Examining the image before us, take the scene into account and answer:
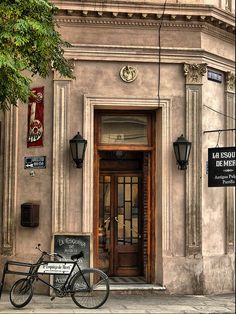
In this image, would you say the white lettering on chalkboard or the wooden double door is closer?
the white lettering on chalkboard

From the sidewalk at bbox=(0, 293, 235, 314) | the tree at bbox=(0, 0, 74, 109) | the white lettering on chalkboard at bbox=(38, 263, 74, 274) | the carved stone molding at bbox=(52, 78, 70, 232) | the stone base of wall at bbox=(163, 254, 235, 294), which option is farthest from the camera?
the stone base of wall at bbox=(163, 254, 235, 294)

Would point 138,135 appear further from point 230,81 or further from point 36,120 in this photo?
point 230,81

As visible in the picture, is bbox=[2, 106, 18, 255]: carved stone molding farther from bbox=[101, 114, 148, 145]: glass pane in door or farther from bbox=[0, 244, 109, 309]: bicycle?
bbox=[101, 114, 148, 145]: glass pane in door

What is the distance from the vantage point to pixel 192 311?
39.0 ft

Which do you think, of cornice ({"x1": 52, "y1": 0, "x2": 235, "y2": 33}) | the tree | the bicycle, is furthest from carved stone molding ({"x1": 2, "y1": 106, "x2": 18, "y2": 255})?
the tree

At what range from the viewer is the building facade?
13.7 m

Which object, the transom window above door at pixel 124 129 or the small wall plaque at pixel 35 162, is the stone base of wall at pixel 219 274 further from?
the small wall plaque at pixel 35 162

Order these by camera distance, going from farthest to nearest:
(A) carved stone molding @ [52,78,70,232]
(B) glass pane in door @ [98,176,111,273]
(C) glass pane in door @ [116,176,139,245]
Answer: (C) glass pane in door @ [116,176,139,245]
(B) glass pane in door @ [98,176,111,273]
(A) carved stone molding @ [52,78,70,232]

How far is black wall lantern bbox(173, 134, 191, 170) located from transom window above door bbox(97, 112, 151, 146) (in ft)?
2.86

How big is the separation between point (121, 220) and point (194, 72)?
3.92m

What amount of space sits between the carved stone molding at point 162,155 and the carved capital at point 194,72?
0.73 metres

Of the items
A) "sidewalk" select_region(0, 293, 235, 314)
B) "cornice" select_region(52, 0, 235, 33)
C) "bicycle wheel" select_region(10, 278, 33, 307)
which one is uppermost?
"cornice" select_region(52, 0, 235, 33)

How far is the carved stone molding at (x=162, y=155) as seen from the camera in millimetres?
13688

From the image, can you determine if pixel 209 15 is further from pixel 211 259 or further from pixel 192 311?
pixel 192 311
